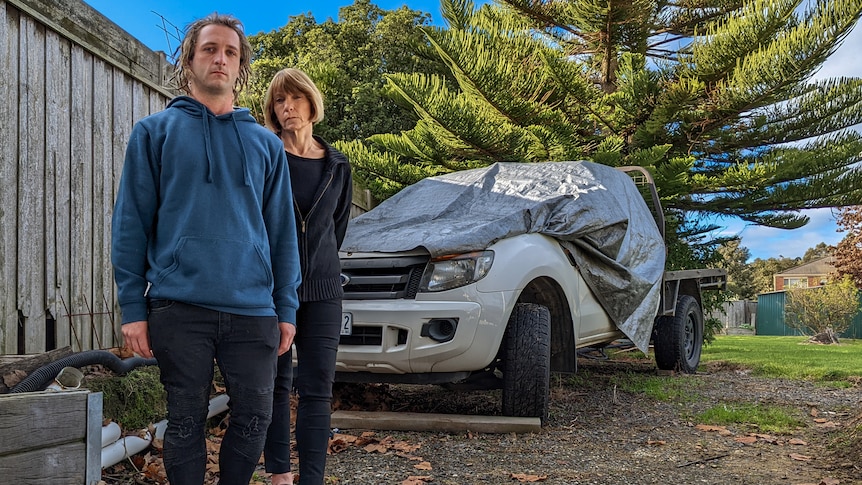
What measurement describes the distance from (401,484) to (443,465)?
0.42 meters

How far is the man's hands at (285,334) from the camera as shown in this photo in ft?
7.48

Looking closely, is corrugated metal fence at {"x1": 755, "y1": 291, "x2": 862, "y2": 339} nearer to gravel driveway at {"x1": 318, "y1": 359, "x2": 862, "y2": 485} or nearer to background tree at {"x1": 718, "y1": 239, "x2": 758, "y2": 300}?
background tree at {"x1": 718, "y1": 239, "x2": 758, "y2": 300}

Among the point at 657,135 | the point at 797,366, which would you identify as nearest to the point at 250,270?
the point at 797,366

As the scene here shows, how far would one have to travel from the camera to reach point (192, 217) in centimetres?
200

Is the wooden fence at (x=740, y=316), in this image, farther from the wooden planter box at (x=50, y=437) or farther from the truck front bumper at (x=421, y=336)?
the wooden planter box at (x=50, y=437)

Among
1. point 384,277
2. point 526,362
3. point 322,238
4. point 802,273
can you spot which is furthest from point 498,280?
point 802,273

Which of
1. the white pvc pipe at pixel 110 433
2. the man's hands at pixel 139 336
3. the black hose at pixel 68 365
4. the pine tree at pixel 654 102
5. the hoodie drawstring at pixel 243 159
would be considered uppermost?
the pine tree at pixel 654 102

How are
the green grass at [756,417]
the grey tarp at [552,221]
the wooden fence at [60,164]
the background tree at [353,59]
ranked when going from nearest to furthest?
the wooden fence at [60,164] < the grey tarp at [552,221] < the green grass at [756,417] < the background tree at [353,59]

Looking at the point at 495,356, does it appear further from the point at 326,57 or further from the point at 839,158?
the point at 326,57

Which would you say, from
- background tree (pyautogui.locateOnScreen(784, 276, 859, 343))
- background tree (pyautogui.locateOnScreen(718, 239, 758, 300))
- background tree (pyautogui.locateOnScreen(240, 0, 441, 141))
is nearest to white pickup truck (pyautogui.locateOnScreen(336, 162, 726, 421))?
background tree (pyautogui.locateOnScreen(240, 0, 441, 141))

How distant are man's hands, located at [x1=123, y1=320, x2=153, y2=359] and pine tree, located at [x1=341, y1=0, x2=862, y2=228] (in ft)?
32.7

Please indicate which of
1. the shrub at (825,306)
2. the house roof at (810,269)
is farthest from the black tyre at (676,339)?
the house roof at (810,269)

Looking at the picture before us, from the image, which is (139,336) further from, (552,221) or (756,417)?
(756,417)

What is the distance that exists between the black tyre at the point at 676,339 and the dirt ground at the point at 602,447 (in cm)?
→ 119
